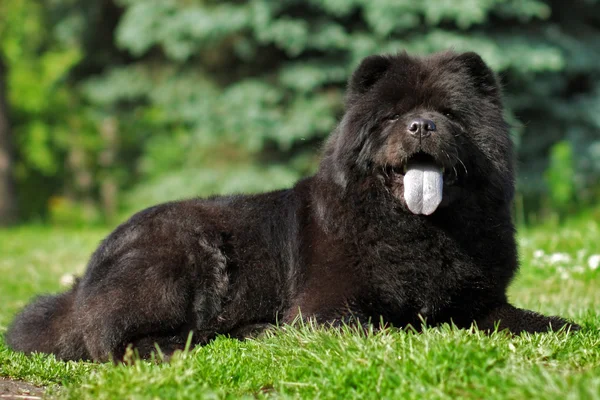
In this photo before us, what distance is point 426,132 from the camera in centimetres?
405

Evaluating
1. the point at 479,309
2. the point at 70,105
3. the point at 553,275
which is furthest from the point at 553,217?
the point at 70,105

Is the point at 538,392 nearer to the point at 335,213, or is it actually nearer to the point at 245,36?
the point at 335,213

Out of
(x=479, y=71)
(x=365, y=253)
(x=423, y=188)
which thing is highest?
(x=479, y=71)

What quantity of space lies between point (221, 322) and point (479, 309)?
1601 mm

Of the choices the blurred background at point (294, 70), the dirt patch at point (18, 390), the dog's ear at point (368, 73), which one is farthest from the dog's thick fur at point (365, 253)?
the blurred background at point (294, 70)

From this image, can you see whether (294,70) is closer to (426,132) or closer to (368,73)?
(368,73)

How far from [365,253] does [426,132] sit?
805 mm

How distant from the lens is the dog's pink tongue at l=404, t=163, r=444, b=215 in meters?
4.16

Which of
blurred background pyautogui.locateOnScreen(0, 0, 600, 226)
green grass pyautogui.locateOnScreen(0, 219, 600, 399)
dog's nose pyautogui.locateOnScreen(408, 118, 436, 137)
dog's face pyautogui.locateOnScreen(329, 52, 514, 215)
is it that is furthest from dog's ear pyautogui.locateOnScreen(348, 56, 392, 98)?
blurred background pyautogui.locateOnScreen(0, 0, 600, 226)

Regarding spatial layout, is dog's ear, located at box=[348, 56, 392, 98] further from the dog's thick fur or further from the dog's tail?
the dog's tail

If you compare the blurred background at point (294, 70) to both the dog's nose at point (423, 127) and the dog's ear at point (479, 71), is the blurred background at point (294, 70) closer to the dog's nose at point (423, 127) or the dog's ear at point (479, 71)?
the dog's ear at point (479, 71)

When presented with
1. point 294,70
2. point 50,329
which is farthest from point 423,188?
point 294,70

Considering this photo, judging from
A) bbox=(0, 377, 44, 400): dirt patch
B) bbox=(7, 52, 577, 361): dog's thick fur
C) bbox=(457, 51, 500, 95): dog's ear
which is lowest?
bbox=(0, 377, 44, 400): dirt patch

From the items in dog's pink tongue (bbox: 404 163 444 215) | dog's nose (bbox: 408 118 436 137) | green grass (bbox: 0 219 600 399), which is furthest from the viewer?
dog's pink tongue (bbox: 404 163 444 215)
